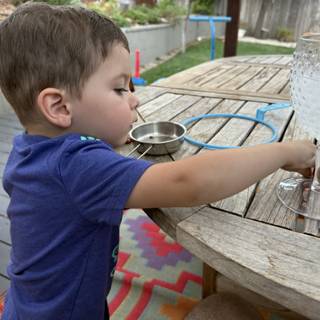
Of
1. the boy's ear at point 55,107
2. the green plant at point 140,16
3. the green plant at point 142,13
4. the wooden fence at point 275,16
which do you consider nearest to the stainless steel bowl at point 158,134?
the boy's ear at point 55,107

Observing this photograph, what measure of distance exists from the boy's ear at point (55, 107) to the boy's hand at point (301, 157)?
17.1 inches

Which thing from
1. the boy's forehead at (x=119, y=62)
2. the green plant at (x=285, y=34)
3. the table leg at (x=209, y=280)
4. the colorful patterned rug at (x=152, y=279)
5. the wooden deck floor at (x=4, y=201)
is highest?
the boy's forehead at (x=119, y=62)

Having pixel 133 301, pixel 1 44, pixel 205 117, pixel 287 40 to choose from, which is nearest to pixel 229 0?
pixel 205 117

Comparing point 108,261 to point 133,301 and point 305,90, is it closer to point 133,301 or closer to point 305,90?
point 305,90

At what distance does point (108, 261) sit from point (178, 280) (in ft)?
2.97

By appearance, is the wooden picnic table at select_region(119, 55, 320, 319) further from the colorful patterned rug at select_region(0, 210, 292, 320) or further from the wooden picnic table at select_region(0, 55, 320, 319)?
the colorful patterned rug at select_region(0, 210, 292, 320)

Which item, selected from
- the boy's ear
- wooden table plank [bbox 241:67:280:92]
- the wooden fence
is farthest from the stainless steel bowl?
the wooden fence

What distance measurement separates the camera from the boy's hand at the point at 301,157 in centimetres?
74

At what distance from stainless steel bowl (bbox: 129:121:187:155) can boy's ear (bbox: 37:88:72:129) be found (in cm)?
26

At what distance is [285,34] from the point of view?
323 inches

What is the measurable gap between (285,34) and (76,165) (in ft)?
28.3

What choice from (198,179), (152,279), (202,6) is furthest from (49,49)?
(202,6)

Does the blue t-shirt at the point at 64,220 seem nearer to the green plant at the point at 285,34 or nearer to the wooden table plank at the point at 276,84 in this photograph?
the wooden table plank at the point at 276,84

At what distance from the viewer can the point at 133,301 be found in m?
1.47
